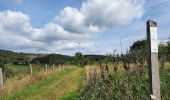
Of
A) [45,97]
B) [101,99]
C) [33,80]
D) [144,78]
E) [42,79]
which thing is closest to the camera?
[101,99]

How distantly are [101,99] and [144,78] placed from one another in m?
3.61

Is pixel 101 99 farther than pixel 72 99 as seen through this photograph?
No

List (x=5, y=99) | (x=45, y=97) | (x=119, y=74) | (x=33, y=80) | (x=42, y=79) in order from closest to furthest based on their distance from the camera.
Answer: (x=119, y=74) → (x=45, y=97) → (x=5, y=99) → (x=33, y=80) → (x=42, y=79)

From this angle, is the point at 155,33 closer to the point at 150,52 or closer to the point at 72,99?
the point at 150,52

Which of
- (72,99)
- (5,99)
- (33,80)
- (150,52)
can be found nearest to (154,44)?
(150,52)

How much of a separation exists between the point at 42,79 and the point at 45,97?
10129 mm

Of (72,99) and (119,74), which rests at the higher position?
(119,74)

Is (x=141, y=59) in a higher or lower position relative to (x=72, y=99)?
higher

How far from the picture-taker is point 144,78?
38.3ft

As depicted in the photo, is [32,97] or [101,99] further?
[32,97]

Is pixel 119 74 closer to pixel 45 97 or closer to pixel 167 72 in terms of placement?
pixel 167 72

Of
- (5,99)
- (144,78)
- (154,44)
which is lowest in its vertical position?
(5,99)

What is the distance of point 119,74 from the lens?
A: 41.2 feet

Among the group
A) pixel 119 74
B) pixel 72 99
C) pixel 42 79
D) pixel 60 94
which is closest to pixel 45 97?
pixel 60 94
